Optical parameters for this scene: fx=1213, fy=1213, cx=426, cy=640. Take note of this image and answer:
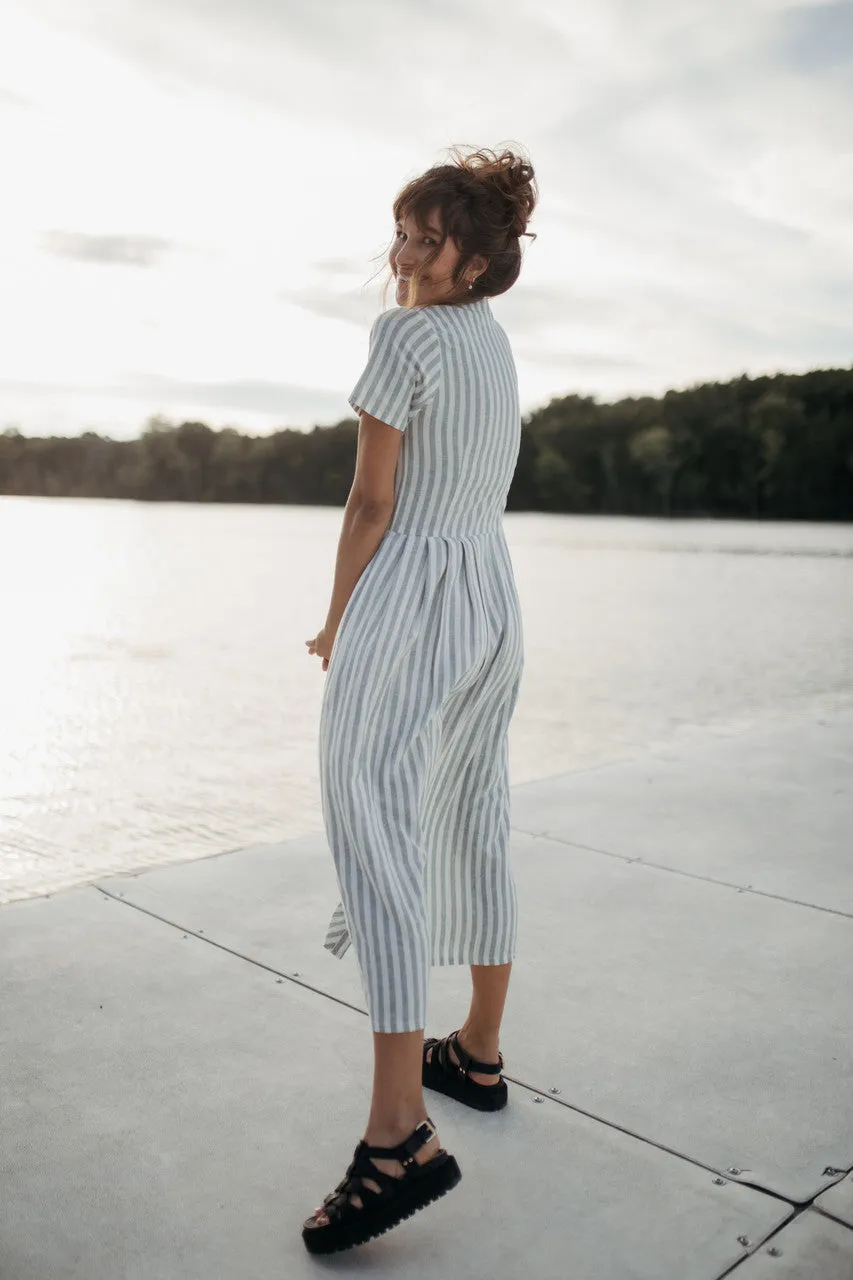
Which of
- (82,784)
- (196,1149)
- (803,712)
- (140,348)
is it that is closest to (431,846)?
(196,1149)

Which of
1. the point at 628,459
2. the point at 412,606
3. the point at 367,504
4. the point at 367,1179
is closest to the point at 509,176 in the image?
the point at 367,504

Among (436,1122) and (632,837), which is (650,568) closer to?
(632,837)

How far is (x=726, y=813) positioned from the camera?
4.36 meters

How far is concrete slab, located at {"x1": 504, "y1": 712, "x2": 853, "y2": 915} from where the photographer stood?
372cm

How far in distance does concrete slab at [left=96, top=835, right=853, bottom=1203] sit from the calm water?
94 cm

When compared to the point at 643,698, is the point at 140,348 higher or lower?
higher

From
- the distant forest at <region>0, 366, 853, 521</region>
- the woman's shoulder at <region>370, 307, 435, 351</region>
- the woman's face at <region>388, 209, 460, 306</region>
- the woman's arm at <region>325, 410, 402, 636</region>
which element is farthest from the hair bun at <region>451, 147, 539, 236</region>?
the distant forest at <region>0, 366, 853, 521</region>

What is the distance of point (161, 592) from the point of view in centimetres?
1566

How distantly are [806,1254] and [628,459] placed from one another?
2751 inches

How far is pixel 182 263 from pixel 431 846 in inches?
1493

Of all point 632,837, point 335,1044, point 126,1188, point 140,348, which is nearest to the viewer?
point 126,1188

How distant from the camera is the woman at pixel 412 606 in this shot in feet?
6.18

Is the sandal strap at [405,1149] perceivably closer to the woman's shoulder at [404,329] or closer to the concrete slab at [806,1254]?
the concrete slab at [806,1254]

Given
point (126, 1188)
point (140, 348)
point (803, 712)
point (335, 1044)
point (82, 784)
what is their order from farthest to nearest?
point (140, 348) < point (803, 712) < point (82, 784) < point (335, 1044) < point (126, 1188)
